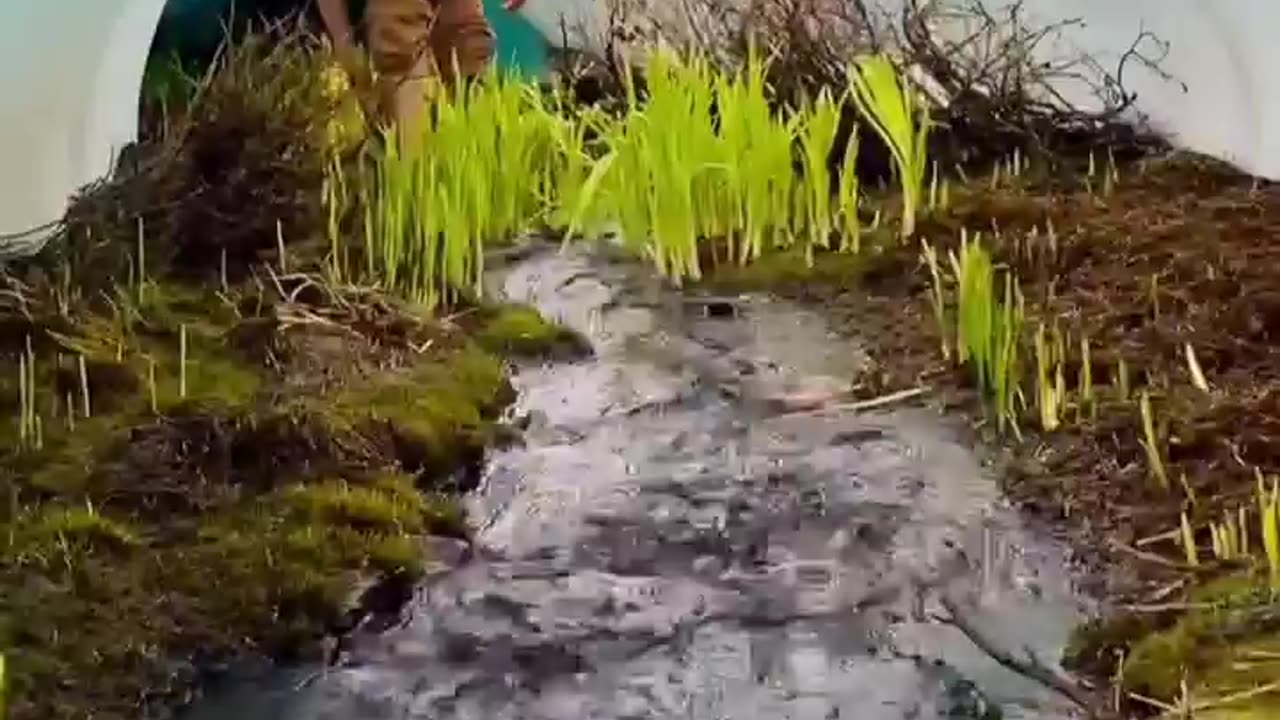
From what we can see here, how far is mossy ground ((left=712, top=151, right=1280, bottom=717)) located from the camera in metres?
0.60

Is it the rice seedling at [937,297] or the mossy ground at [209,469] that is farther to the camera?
the rice seedling at [937,297]

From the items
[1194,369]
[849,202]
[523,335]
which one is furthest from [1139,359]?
[523,335]

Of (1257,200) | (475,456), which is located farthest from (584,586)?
(1257,200)

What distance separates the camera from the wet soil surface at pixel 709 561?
592 millimetres

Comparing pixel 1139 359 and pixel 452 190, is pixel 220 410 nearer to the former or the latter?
pixel 452 190

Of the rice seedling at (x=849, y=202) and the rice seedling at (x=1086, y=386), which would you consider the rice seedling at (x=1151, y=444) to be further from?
the rice seedling at (x=849, y=202)

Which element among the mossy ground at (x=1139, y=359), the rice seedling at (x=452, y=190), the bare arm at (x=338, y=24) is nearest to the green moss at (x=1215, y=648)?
the mossy ground at (x=1139, y=359)

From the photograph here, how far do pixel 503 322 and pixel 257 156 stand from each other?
13 cm

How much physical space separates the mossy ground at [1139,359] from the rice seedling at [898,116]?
0.06 feet

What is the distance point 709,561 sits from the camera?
2.10 feet

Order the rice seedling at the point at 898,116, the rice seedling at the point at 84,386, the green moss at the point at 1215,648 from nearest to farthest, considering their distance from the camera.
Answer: the green moss at the point at 1215,648
the rice seedling at the point at 84,386
the rice seedling at the point at 898,116

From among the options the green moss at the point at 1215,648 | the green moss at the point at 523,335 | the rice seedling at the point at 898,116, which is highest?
the rice seedling at the point at 898,116

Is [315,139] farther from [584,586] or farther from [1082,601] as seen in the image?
[1082,601]

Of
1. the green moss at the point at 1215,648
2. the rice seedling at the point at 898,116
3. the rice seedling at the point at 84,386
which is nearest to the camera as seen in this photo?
the green moss at the point at 1215,648
